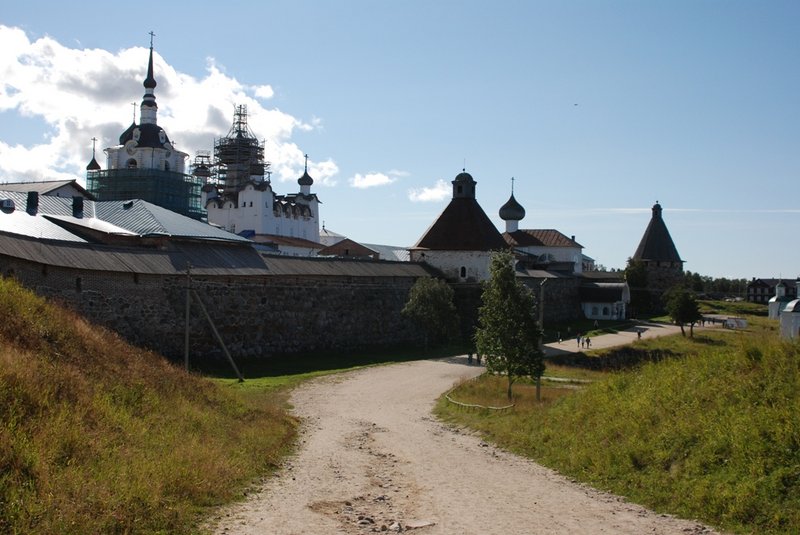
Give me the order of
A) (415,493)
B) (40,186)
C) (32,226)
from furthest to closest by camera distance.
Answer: (40,186)
(32,226)
(415,493)

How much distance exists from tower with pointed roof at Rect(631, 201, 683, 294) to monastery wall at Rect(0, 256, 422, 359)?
31.4 meters

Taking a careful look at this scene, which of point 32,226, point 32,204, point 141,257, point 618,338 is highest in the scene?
point 32,204

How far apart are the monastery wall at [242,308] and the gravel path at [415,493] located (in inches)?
288

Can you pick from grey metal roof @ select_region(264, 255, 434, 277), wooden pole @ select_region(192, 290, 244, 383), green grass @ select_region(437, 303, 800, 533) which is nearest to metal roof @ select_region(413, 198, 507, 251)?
grey metal roof @ select_region(264, 255, 434, 277)

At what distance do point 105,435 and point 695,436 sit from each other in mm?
7795

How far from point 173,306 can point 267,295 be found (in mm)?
4271

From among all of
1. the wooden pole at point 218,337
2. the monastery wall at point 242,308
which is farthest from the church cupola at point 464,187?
the wooden pole at point 218,337

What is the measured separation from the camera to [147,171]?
57.4m

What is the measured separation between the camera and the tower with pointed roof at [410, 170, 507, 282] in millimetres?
38562

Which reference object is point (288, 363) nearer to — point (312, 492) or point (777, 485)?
point (312, 492)

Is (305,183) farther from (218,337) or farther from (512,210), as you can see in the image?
(218,337)

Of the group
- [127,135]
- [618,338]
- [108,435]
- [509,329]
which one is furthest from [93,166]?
[108,435]

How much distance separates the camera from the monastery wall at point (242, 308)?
20672 mm

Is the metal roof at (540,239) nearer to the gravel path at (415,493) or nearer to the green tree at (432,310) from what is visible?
the green tree at (432,310)
